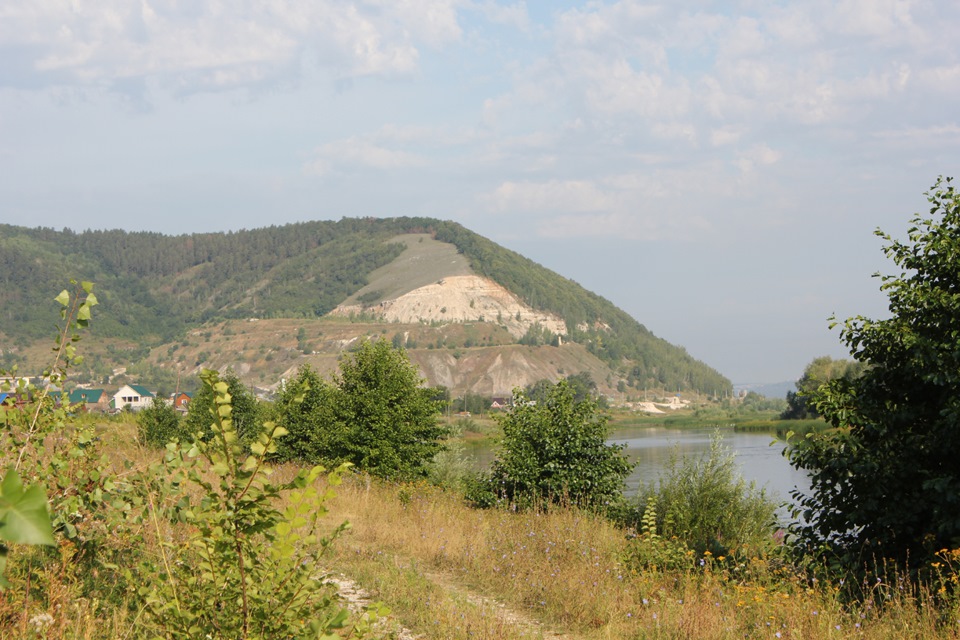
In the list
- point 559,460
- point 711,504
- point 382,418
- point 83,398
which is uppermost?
point 83,398

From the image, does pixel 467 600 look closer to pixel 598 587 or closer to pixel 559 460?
pixel 598 587

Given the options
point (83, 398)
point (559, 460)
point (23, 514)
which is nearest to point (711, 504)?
point (559, 460)

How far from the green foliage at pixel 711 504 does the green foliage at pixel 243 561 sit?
1091 centimetres

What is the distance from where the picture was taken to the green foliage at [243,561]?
9.46 ft

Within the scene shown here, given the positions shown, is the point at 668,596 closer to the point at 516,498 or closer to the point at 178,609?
the point at 178,609

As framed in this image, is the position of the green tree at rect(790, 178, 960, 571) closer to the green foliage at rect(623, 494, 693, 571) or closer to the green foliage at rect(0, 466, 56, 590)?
the green foliage at rect(623, 494, 693, 571)

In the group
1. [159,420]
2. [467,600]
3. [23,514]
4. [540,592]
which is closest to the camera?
[23,514]

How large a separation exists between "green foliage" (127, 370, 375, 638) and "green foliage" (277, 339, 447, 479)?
680 inches

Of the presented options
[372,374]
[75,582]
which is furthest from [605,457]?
[75,582]

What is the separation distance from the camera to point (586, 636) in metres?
6.73

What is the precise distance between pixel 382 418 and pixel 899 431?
14855 millimetres

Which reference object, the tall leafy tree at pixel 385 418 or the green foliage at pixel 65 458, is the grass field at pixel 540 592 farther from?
the tall leafy tree at pixel 385 418

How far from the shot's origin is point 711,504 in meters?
14.1

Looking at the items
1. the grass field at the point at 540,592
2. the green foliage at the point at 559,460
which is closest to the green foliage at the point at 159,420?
the green foliage at the point at 559,460
